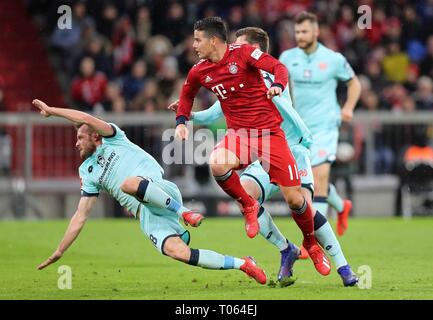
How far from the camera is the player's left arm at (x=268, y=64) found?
31.0 ft

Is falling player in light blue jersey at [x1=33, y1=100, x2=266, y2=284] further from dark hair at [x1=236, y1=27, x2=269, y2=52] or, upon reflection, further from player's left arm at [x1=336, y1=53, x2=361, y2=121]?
player's left arm at [x1=336, y1=53, x2=361, y2=121]

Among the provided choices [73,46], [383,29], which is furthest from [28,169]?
[383,29]

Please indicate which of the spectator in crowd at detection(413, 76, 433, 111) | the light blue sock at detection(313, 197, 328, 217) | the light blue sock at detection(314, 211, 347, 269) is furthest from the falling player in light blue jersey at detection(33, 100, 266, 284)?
the spectator in crowd at detection(413, 76, 433, 111)

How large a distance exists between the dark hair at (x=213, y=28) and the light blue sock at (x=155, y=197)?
136cm

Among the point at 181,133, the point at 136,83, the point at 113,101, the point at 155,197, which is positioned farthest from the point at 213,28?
the point at 136,83

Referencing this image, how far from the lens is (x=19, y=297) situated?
30.9ft

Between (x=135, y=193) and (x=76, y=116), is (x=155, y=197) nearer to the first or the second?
(x=135, y=193)

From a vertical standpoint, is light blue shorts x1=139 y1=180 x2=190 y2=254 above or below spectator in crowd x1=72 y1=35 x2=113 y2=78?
below

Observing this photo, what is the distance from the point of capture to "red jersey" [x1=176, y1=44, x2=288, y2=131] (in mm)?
9789

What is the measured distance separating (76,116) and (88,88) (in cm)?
1098

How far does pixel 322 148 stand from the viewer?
12930 mm
